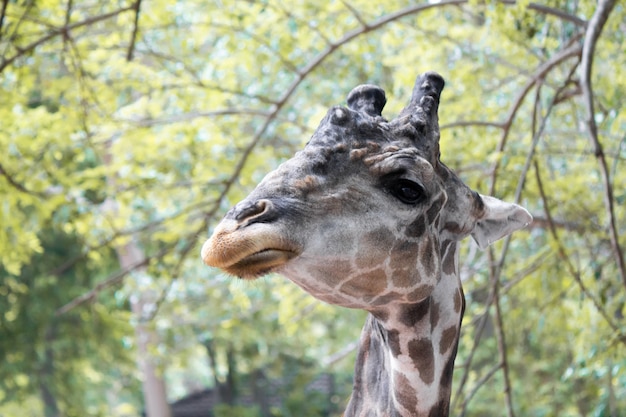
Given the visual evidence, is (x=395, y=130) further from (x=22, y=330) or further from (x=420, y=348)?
(x=22, y=330)

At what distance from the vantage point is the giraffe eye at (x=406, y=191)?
1552 mm

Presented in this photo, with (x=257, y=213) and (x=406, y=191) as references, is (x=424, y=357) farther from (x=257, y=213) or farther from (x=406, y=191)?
(x=257, y=213)

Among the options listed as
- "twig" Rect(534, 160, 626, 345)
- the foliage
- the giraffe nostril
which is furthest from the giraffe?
"twig" Rect(534, 160, 626, 345)

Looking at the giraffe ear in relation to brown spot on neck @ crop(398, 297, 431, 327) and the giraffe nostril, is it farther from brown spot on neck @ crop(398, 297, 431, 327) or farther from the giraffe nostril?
the giraffe nostril

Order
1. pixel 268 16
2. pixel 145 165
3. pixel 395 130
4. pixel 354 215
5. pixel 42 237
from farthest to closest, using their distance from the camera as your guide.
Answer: pixel 42 237
pixel 145 165
pixel 268 16
pixel 395 130
pixel 354 215

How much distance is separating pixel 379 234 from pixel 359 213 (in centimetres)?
6

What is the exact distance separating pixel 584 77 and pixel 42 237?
8784 mm

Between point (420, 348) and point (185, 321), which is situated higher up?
point (185, 321)

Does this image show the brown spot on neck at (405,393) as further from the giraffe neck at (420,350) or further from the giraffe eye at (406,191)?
the giraffe eye at (406,191)

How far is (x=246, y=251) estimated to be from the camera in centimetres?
132

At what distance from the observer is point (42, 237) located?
10.3 m

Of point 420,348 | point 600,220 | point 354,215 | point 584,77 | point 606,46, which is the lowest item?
point 420,348

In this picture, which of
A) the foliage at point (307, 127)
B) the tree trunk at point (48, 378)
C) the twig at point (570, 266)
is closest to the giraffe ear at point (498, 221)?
the foliage at point (307, 127)

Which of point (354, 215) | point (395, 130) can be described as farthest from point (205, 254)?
point (395, 130)
